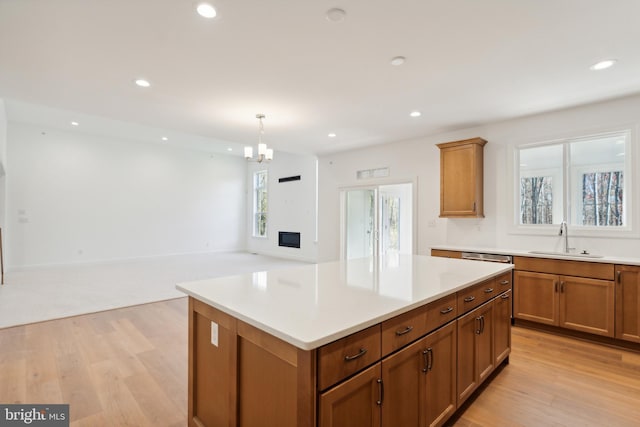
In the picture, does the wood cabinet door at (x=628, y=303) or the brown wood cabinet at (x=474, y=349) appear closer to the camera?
the brown wood cabinet at (x=474, y=349)

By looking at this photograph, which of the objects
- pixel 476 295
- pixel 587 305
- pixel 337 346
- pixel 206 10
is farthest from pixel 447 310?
pixel 587 305

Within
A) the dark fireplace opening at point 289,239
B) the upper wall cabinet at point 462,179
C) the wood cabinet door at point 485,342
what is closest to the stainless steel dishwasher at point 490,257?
the upper wall cabinet at point 462,179

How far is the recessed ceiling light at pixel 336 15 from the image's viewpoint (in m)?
2.09

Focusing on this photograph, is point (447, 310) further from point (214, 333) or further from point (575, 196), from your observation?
point (575, 196)

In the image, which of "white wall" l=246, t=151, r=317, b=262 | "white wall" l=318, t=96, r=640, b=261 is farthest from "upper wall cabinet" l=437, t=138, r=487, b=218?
"white wall" l=246, t=151, r=317, b=262

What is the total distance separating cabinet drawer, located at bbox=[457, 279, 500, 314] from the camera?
78.6 inches

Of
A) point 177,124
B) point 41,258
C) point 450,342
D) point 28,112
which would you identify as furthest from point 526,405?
point 41,258

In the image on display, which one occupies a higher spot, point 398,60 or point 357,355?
point 398,60

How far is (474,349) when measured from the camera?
6.99ft

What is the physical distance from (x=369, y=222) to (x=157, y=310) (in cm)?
430

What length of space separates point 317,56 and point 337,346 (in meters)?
2.40

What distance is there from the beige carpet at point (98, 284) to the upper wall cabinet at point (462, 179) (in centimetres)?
440

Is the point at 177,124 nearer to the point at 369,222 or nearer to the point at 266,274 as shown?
the point at 266,274

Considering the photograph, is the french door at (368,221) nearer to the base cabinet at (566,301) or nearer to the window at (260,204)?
the base cabinet at (566,301)
